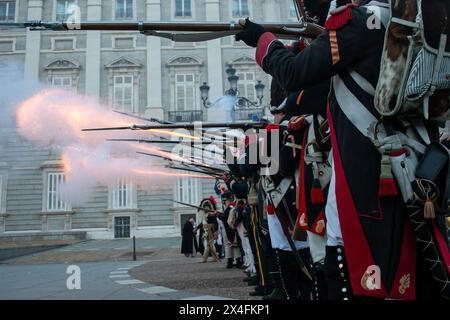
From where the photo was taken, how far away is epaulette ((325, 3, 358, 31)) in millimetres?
2006

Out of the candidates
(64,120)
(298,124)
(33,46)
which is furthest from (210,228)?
(33,46)

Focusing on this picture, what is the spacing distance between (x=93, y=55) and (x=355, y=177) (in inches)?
1279

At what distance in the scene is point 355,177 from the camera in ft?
6.49

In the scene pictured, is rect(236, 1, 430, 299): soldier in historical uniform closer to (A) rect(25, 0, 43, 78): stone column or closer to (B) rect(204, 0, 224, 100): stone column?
(B) rect(204, 0, 224, 100): stone column

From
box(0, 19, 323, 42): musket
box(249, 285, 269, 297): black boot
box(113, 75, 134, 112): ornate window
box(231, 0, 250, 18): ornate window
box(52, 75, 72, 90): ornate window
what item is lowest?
box(249, 285, 269, 297): black boot

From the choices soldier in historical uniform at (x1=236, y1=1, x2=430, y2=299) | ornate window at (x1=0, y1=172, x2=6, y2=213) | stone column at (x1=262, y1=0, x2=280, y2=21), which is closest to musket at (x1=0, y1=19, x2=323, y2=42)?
soldier in historical uniform at (x1=236, y1=1, x2=430, y2=299)

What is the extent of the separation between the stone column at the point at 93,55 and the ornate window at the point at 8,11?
484 cm

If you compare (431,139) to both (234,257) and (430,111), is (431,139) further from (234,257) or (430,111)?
(234,257)

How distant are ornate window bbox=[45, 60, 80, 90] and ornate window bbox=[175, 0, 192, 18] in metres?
7.79

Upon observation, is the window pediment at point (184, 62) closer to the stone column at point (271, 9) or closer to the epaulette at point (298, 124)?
the stone column at point (271, 9)

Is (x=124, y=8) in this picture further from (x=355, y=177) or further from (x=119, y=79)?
(x=355, y=177)

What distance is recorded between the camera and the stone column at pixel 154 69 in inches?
1237

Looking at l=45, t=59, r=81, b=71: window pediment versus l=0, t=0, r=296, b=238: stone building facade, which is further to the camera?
l=45, t=59, r=81, b=71: window pediment

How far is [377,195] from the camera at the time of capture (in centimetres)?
192
